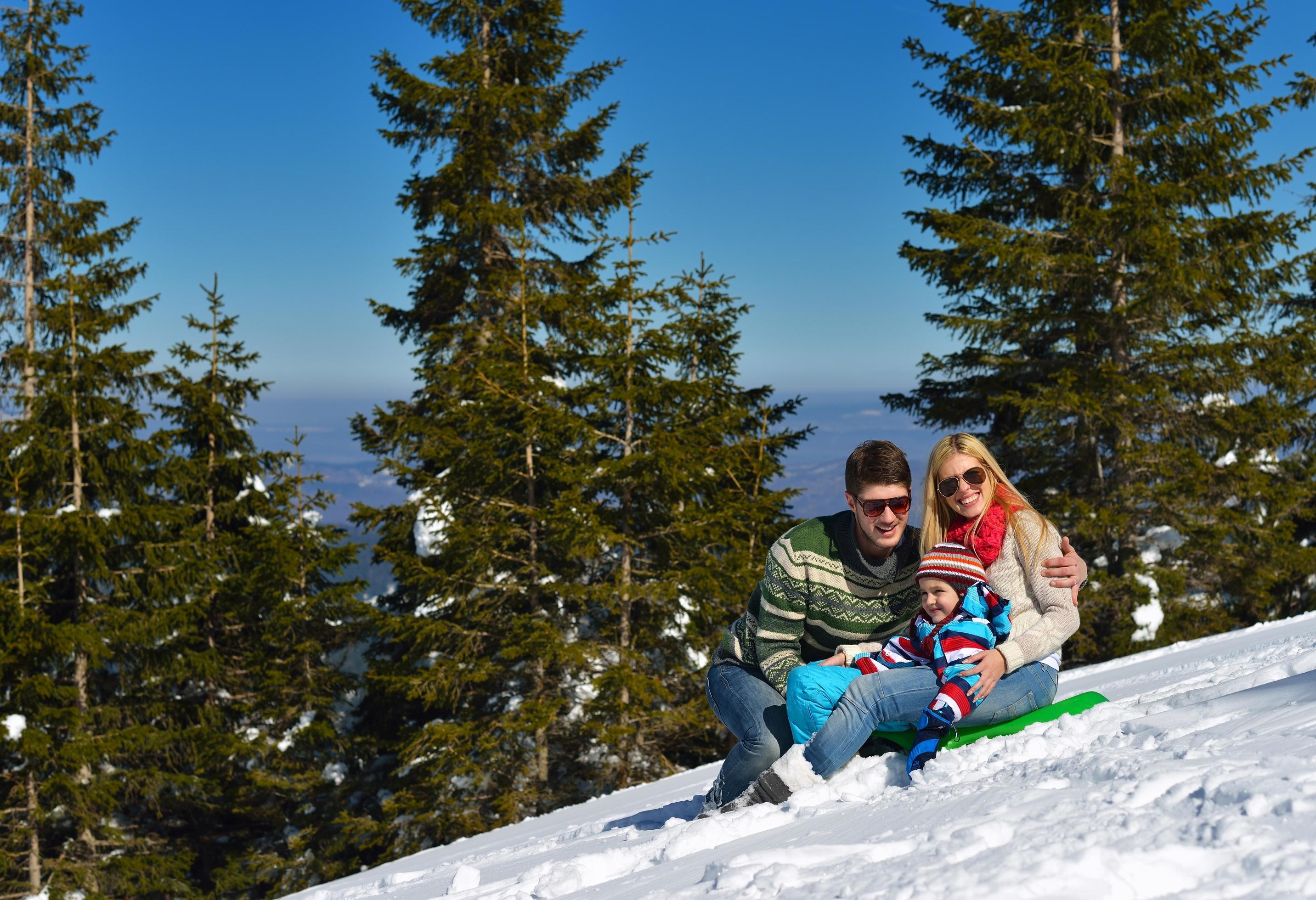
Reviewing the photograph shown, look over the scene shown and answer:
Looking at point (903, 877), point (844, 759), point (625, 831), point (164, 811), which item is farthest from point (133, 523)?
point (903, 877)

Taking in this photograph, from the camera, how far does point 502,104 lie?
15.2 meters

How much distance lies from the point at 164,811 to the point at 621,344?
10789mm

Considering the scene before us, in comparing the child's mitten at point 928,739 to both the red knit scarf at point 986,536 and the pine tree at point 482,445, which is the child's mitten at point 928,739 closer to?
the red knit scarf at point 986,536

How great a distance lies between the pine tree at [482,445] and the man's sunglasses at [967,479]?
8618mm

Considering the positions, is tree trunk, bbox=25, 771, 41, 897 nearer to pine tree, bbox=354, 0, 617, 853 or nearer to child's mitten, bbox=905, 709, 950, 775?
pine tree, bbox=354, 0, 617, 853

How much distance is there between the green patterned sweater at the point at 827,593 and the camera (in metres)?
4.03

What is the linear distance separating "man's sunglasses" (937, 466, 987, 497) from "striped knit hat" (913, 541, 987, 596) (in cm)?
26

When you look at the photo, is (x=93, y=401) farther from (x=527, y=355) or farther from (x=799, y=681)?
(x=799, y=681)

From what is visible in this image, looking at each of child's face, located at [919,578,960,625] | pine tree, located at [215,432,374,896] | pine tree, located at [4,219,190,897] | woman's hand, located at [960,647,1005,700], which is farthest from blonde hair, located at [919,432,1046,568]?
pine tree, located at [4,219,190,897]

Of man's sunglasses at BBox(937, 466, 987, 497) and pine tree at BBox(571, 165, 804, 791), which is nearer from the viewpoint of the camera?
man's sunglasses at BBox(937, 466, 987, 497)

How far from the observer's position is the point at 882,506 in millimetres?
3854

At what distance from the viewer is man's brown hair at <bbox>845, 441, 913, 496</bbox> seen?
12.6ft

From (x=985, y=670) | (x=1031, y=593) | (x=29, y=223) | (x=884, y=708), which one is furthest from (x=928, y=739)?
(x=29, y=223)

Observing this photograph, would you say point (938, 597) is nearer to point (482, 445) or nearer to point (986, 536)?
point (986, 536)
